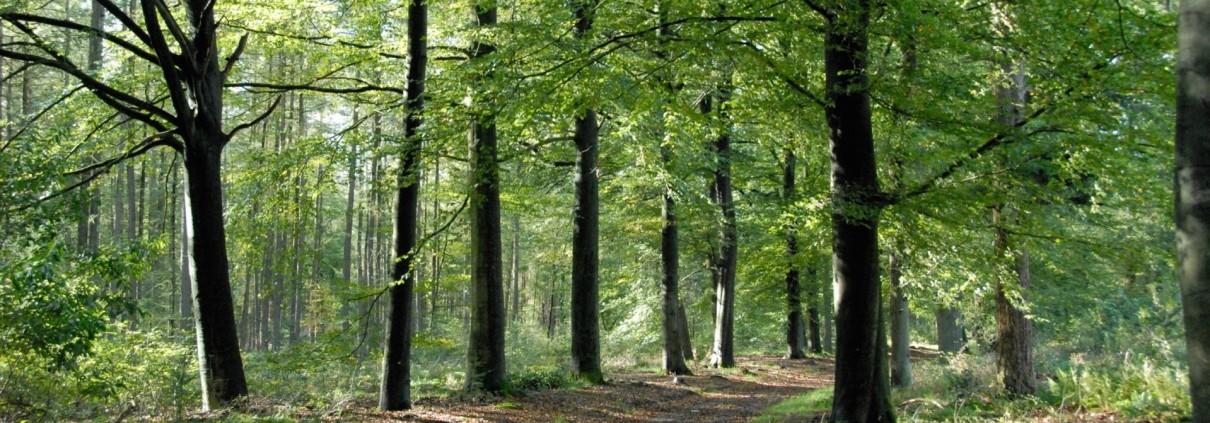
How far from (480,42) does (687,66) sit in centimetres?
Result: 323

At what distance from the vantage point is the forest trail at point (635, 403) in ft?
32.6

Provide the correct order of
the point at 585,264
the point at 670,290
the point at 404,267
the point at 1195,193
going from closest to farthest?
the point at 1195,193 → the point at 404,267 → the point at 585,264 → the point at 670,290

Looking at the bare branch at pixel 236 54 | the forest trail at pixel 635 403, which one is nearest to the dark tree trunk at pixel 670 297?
the forest trail at pixel 635 403

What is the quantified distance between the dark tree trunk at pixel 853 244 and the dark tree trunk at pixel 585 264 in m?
6.99

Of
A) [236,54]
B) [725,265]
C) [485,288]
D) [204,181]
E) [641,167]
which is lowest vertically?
[485,288]

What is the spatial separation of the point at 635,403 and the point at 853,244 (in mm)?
6108

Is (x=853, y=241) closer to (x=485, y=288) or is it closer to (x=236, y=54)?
(x=485, y=288)

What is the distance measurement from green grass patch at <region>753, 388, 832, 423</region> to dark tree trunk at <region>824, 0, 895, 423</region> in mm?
1542

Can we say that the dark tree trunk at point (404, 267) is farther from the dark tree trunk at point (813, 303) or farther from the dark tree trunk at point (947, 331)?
the dark tree trunk at point (947, 331)

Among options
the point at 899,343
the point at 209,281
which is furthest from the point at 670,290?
the point at 209,281

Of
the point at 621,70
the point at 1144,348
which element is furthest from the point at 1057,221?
the point at 621,70

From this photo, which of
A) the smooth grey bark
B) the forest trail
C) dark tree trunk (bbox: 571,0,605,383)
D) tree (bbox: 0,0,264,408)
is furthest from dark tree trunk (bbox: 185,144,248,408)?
the smooth grey bark

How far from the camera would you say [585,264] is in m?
13.8

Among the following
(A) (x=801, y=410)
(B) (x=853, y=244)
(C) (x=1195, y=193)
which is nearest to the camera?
(C) (x=1195, y=193)
